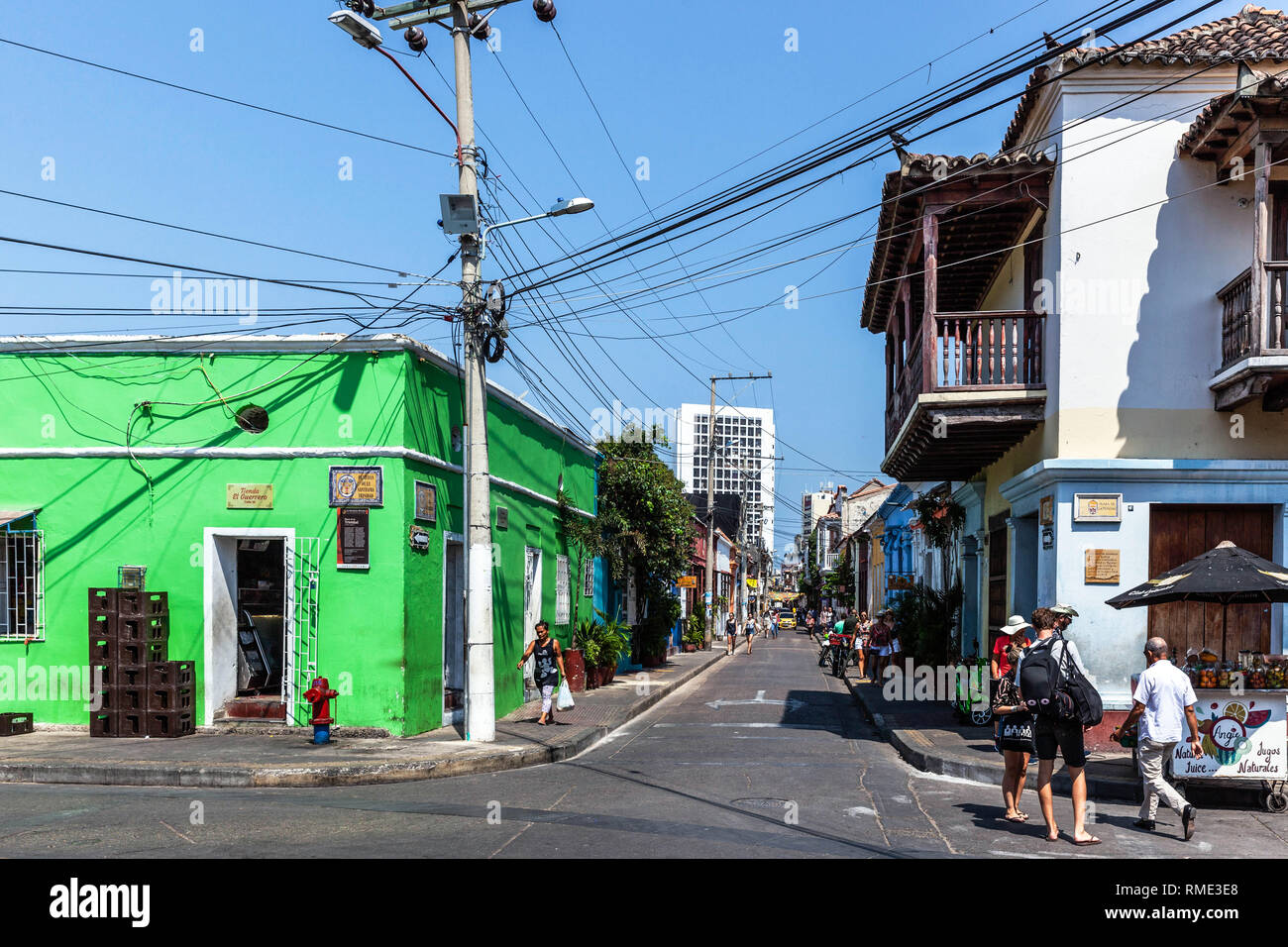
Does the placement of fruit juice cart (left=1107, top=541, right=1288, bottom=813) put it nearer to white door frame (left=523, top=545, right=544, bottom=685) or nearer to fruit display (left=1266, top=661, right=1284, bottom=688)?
fruit display (left=1266, top=661, right=1284, bottom=688)

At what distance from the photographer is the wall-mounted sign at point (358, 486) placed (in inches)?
547

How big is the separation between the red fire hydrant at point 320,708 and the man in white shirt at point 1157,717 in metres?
8.84

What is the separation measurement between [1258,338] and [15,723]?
15.3 meters

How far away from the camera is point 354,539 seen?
45.8ft

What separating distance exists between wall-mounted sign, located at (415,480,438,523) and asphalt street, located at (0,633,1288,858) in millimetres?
3684

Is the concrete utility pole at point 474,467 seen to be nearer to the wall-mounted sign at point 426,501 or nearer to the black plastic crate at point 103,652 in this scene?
the wall-mounted sign at point 426,501

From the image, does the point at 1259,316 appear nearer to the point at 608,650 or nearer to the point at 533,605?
the point at 533,605

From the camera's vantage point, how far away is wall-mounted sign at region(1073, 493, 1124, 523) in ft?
43.7

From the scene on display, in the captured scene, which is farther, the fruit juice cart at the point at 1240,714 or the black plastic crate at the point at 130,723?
the black plastic crate at the point at 130,723

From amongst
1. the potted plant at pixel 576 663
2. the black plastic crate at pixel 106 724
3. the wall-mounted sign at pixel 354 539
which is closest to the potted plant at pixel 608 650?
the potted plant at pixel 576 663

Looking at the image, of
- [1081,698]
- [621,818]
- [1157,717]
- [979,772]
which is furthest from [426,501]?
[1157,717]

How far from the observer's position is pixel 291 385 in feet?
46.9
